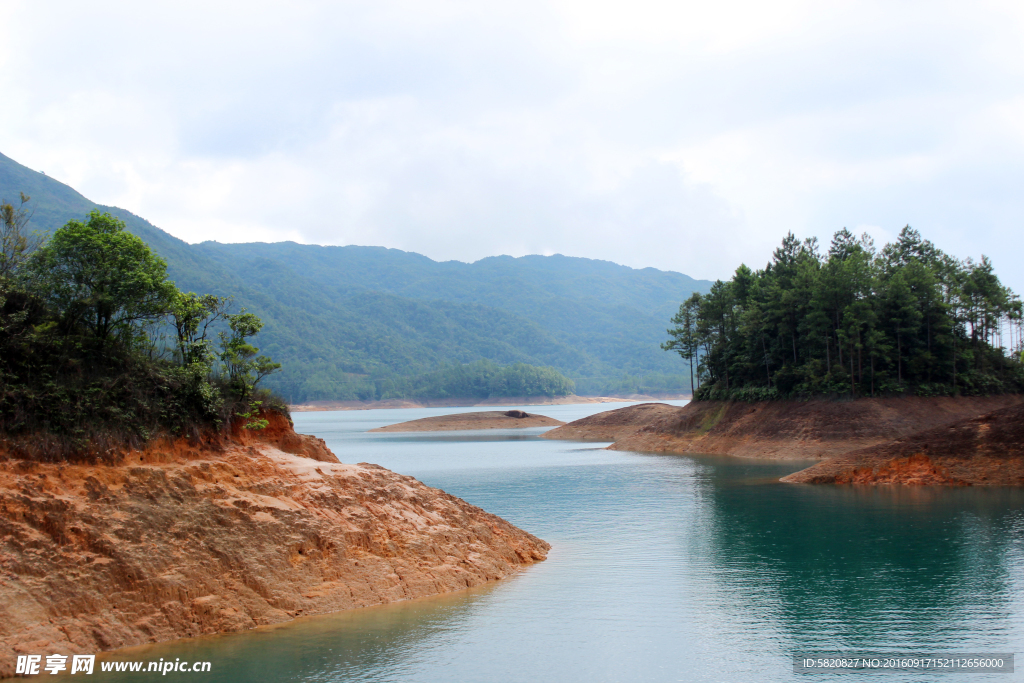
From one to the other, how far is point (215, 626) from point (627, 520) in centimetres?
2232

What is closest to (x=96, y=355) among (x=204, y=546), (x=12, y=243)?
(x=12, y=243)

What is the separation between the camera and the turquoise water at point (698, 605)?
15695 millimetres

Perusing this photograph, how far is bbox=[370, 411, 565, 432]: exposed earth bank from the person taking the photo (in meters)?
133

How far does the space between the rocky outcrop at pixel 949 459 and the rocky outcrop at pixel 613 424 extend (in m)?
53.3

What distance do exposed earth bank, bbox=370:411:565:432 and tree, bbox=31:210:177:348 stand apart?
11101cm

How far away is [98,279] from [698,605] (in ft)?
63.3

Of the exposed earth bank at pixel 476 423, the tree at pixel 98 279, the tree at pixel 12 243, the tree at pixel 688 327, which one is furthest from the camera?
the exposed earth bank at pixel 476 423

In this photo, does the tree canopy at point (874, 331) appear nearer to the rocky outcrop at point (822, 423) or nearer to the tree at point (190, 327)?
the rocky outcrop at point (822, 423)

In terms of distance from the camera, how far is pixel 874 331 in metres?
69.7

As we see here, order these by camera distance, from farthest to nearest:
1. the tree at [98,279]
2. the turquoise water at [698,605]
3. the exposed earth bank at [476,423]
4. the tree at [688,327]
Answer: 1. the exposed earth bank at [476,423]
2. the tree at [688,327]
3. the tree at [98,279]
4. the turquoise water at [698,605]

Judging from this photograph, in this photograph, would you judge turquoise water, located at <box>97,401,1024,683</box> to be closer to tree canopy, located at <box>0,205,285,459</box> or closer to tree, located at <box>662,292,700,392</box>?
tree canopy, located at <box>0,205,285,459</box>

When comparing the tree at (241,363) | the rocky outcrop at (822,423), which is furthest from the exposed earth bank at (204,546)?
the rocky outcrop at (822,423)

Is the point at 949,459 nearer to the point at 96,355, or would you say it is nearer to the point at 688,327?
the point at 96,355

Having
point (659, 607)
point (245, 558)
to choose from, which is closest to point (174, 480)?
point (245, 558)
